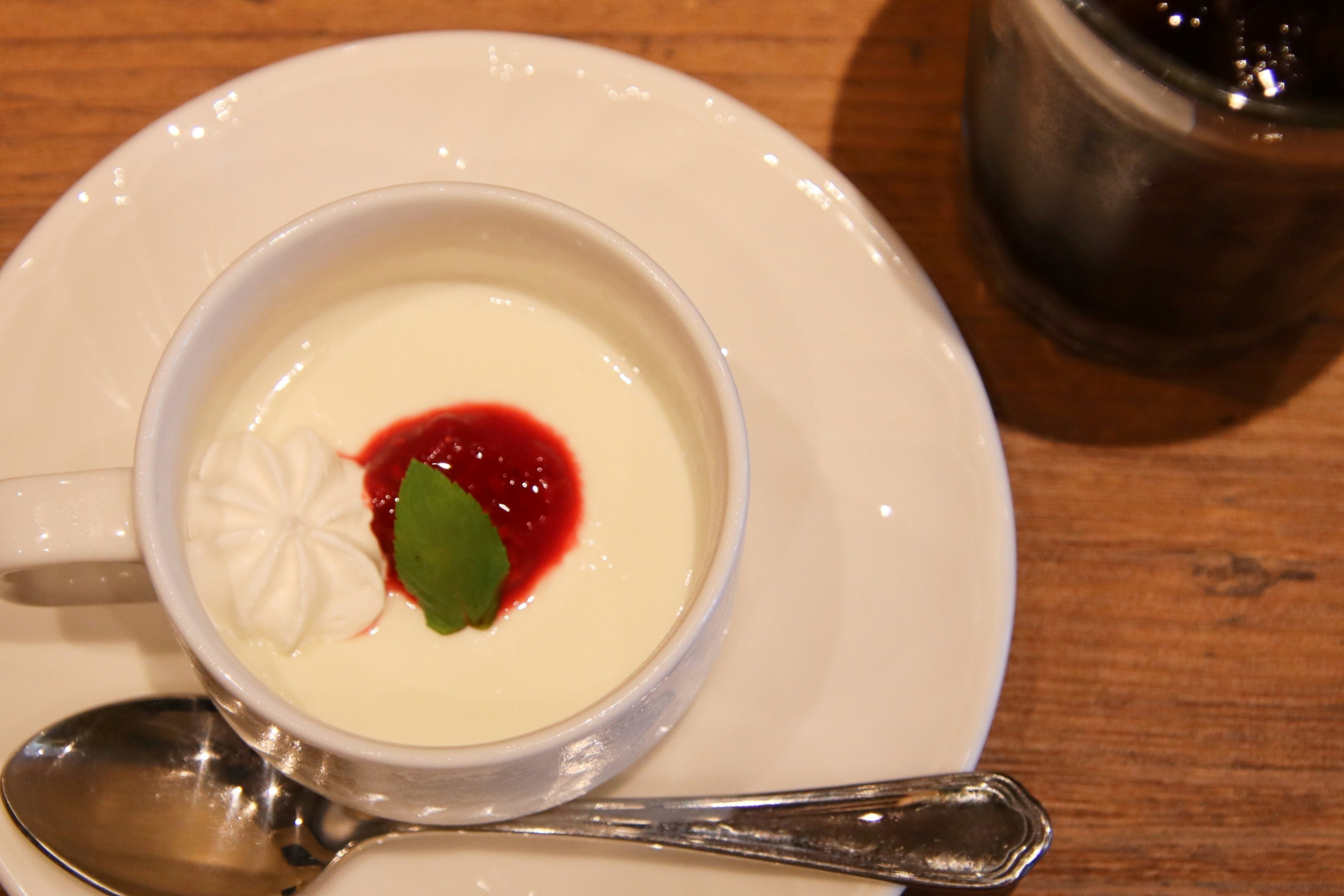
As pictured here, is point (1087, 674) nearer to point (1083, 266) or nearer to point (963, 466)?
point (963, 466)

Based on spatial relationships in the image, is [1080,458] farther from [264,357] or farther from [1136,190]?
[264,357]

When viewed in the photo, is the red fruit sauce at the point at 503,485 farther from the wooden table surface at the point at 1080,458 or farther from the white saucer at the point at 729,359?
the wooden table surface at the point at 1080,458

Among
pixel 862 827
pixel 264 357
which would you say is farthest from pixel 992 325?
pixel 264 357

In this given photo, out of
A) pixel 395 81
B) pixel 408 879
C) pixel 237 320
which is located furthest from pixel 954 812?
pixel 395 81

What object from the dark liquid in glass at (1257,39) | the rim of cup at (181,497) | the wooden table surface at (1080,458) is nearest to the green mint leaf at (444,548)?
the rim of cup at (181,497)

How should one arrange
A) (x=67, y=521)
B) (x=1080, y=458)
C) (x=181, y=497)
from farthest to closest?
(x=1080, y=458)
(x=181, y=497)
(x=67, y=521)
